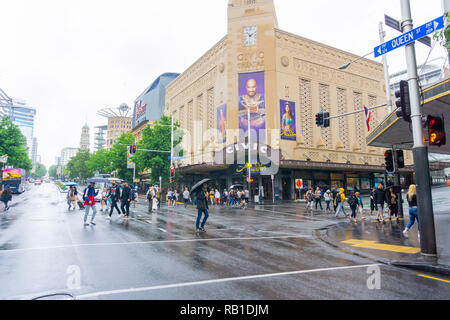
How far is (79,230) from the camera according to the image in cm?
1093

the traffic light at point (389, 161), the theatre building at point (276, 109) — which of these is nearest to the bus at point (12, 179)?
the theatre building at point (276, 109)

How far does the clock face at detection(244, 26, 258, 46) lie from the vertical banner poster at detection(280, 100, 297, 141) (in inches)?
336

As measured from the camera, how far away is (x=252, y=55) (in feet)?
119

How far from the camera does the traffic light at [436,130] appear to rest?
729cm

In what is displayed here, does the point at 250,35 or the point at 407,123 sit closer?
the point at 407,123

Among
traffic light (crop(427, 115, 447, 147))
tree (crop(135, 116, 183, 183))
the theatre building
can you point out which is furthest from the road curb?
tree (crop(135, 116, 183, 183))

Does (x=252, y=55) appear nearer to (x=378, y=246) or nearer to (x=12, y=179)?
(x=378, y=246)

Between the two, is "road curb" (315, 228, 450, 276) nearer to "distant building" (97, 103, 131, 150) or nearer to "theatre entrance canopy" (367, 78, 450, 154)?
"theatre entrance canopy" (367, 78, 450, 154)

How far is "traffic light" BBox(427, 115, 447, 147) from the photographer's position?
23.9 ft

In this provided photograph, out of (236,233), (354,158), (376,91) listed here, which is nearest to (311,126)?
(354,158)

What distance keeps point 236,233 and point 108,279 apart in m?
6.52

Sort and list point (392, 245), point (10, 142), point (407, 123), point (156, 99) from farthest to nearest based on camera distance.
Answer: point (156, 99) → point (10, 142) → point (407, 123) → point (392, 245)

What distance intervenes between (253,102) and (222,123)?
16.0ft

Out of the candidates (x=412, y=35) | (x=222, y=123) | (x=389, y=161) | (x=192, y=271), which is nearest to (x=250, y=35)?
(x=222, y=123)
